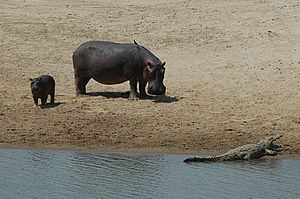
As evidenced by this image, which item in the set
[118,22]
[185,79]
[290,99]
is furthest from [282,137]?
[118,22]

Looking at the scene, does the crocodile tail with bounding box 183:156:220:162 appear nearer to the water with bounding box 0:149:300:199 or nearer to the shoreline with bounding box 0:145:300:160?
the water with bounding box 0:149:300:199

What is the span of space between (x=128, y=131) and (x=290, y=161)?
267 centimetres

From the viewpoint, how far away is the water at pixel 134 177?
394 inches

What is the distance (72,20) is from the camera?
70.4ft

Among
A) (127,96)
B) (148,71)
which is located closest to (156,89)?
(148,71)

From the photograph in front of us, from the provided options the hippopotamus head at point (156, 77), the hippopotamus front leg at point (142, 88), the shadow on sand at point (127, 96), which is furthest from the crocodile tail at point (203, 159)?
the hippopotamus front leg at point (142, 88)

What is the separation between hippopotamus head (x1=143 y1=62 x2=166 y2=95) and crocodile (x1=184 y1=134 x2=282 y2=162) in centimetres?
329

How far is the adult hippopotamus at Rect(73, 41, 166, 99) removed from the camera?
1530 centimetres

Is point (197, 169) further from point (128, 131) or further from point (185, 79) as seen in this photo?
point (185, 79)

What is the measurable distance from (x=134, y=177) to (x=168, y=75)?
6569 millimetres

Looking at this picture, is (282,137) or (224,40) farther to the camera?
(224,40)

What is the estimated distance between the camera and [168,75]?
A: 17.2 metres

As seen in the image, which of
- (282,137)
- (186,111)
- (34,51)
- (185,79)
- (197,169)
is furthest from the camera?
(34,51)

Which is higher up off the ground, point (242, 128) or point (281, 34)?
point (281, 34)
